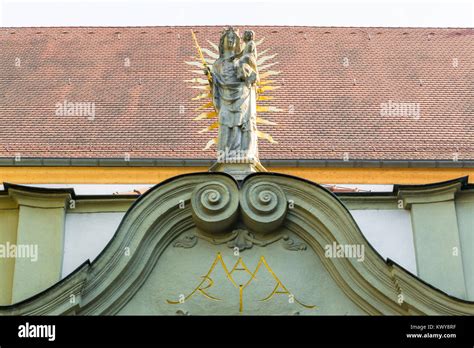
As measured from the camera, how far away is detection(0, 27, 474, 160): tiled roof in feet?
54.5

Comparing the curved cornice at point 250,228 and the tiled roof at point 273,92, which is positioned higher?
the tiled roof at point 273,92

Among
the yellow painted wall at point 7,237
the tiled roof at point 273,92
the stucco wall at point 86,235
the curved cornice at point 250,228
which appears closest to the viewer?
the curved cornice at point 250,228

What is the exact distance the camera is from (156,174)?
1638 cm

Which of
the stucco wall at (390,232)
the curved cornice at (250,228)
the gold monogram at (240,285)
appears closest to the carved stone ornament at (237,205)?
the curved cornice at (250,228)

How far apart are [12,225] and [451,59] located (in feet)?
32.7

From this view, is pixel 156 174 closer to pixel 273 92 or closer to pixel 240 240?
pixel 273 92

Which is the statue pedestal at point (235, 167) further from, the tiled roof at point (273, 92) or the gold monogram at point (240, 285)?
the tiled roof at point (273, 92)

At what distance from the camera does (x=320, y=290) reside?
34.7 ft

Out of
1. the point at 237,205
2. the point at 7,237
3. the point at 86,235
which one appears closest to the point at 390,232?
the point at 237,205

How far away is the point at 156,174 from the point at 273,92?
2507 millimetres

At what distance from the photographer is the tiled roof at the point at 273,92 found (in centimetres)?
1662

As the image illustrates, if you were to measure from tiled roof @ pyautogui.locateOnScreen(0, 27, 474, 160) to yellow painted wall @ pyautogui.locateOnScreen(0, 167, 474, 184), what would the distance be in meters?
0.21

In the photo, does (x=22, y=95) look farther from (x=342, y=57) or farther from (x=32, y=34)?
(x=342, y=57)

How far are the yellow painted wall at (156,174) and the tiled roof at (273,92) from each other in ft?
0.68
